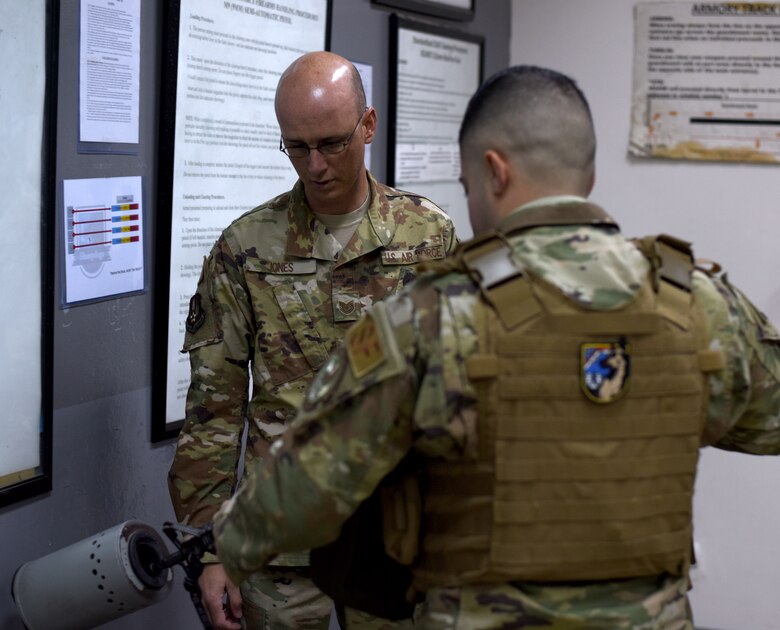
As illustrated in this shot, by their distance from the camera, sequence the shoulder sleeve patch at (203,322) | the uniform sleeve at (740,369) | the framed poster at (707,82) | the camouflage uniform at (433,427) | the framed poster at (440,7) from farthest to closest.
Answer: the framed poster at (707,82) → the framed poster at (440,7) → the shoulder sleeve patch at (203,322) → the uniform sleeve at (740,369) → the camouflage uniform at (433,427)

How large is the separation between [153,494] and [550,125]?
1.21 meters

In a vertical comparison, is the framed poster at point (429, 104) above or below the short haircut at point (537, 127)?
above

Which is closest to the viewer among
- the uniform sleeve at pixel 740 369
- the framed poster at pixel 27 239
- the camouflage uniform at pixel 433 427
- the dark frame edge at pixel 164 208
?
the camouflage uniform at pixel 433 427

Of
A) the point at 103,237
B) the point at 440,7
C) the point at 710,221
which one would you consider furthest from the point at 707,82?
the point at 103,237

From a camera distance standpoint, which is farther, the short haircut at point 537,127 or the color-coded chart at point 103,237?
the color-coded chart at point 103,237

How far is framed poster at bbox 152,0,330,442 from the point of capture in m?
1.88

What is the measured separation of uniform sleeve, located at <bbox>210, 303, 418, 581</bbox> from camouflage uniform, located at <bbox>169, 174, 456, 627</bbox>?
1.82 ft

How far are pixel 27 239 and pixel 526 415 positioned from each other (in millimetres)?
936

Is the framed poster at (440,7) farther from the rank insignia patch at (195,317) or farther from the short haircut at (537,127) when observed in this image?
the short haircut at (537,127)

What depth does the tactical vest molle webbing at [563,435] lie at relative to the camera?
103 centimetres

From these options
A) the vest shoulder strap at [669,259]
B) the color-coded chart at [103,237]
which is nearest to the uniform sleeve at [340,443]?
the vest shoulder strap at [669,259]

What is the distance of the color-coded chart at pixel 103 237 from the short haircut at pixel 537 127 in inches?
32.2

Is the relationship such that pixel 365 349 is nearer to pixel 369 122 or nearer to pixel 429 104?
pixel 369 122

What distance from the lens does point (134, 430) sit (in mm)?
1884
